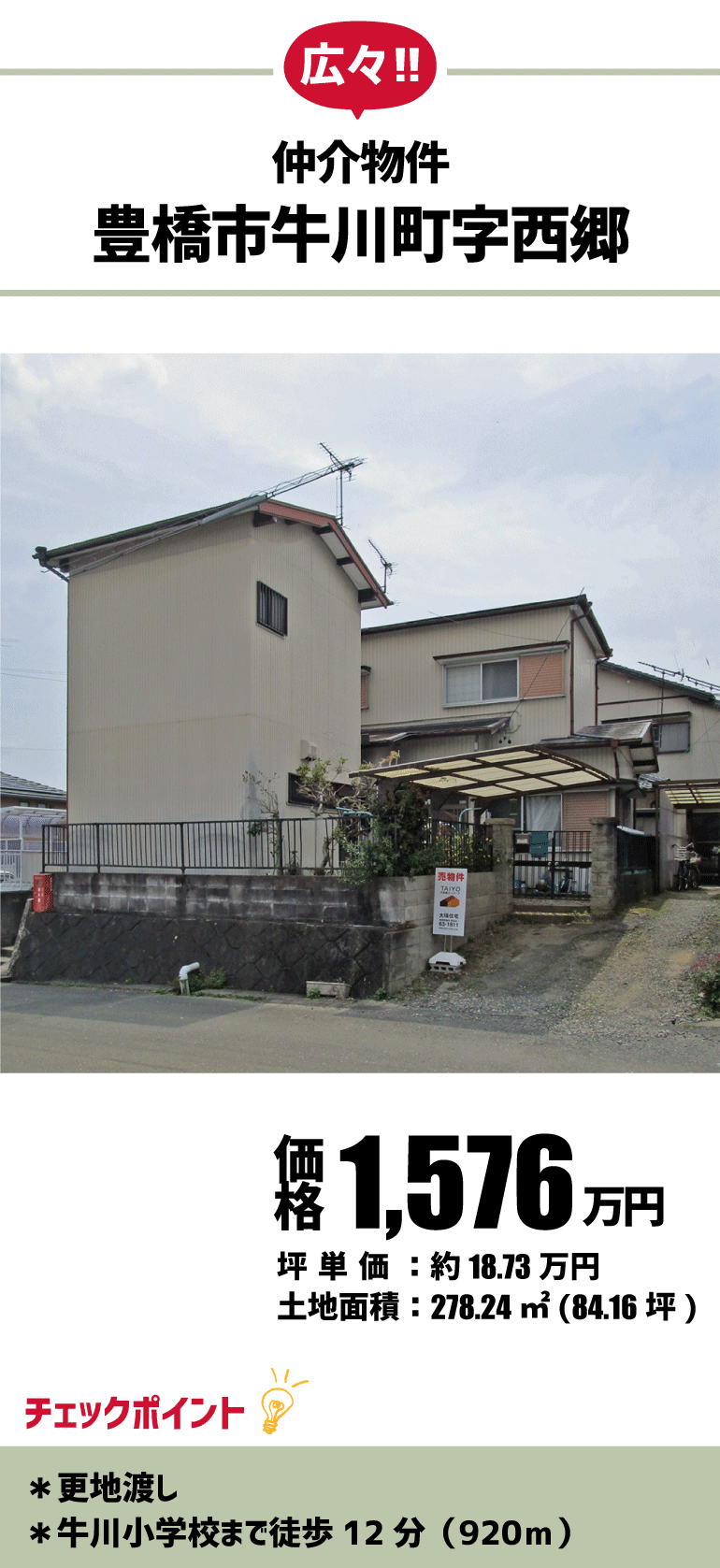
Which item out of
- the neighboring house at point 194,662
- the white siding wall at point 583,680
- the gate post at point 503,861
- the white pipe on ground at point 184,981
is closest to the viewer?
the white pipe on ground at point 184,981

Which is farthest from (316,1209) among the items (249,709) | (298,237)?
(249,709)

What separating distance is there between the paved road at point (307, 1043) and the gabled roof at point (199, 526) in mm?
7207

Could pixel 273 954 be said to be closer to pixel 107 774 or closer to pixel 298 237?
pixel 107 774

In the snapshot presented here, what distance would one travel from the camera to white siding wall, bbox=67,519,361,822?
13.4m

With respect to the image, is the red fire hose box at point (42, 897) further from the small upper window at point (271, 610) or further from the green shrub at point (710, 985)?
the green shrub at point (710, 985)

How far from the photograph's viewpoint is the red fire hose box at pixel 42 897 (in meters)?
13.4

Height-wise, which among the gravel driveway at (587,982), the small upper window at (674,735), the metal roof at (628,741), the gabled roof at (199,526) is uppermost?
the gabled roof at (199,526)

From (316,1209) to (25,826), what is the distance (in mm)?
16044

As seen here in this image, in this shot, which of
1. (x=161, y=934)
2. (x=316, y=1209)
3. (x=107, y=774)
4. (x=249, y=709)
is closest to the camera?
(x=316, y=1209)

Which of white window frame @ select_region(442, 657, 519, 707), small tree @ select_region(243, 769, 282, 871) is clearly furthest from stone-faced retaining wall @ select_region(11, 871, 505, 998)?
white window frame @ select_region(442, 657, 519, 707)

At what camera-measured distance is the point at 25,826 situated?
59.1 feet

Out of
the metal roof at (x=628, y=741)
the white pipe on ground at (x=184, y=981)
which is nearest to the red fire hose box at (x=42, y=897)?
the white pipe on ground at (x=184, y=981)

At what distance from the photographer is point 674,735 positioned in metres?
23.9

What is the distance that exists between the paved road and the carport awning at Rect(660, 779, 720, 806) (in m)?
10.8
